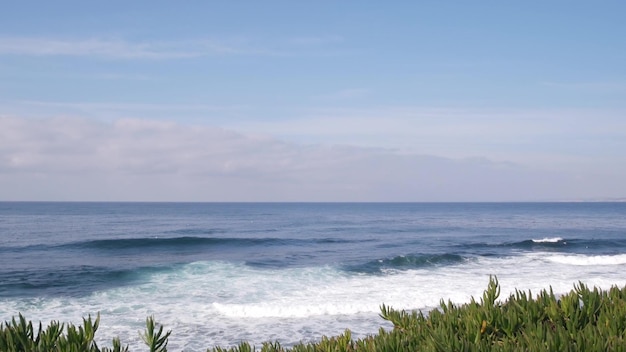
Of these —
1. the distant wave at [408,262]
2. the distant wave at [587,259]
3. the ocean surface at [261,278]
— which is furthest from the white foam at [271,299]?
the distant wave at [587,259]

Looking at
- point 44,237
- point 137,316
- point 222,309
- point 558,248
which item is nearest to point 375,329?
point 222,309

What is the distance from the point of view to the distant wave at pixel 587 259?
2797 cm

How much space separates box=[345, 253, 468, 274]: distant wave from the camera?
83.3 ft

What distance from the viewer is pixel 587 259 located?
2898 cm

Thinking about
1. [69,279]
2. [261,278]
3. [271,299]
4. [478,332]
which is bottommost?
[69,279]

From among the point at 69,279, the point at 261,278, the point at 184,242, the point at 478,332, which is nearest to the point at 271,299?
the point at 261,278

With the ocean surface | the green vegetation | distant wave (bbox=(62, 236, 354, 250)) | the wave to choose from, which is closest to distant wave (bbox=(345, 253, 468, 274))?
the ocean surface

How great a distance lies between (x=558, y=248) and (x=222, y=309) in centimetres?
2794

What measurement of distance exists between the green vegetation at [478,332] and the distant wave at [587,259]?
22.9 metres

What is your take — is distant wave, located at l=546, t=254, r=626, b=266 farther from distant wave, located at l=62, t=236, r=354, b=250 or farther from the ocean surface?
distant wave, located at l=62, t=236, r=354, b=250

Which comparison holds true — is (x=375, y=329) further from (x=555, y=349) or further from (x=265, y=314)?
(x=555, y=349)

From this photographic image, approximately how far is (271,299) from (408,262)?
12202 mm

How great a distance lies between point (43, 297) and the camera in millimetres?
18250

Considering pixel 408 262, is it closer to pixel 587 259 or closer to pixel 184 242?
pixel 587 259
